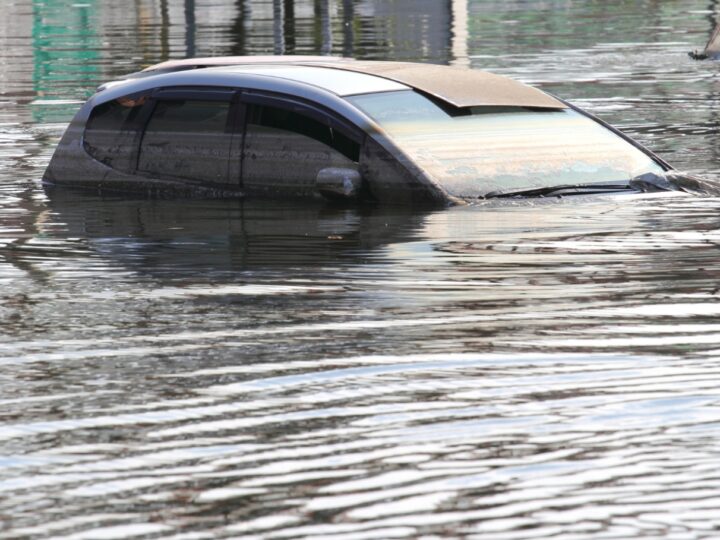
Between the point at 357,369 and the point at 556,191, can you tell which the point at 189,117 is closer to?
the point at 556,191

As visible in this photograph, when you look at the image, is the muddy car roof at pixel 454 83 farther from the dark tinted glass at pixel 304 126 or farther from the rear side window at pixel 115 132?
the rear side window at pixel 115 132

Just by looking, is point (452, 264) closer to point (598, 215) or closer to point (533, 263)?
point (533, 263)

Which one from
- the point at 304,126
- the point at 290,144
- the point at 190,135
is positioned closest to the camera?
the point at 304,126

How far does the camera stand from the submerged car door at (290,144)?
38.7 ft

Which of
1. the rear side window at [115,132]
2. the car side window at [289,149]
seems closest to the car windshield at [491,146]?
the car side window at [289,149]

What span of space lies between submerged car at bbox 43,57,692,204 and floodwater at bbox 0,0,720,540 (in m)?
0.20

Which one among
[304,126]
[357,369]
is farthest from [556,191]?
[357,369]

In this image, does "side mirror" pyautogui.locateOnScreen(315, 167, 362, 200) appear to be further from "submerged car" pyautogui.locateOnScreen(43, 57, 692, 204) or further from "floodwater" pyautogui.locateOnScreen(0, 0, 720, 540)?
"floodwater" pyautogui.locateOnScreen(0, 0, 720, 540)

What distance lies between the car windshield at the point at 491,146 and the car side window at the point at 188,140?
1.03 metres

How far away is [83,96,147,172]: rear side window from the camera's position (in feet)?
42.2

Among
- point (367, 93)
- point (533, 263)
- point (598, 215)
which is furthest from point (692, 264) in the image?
point (367, 93)

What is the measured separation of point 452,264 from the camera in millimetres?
9852

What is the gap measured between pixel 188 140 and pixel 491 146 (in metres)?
2.06

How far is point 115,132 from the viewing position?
13.0 m
